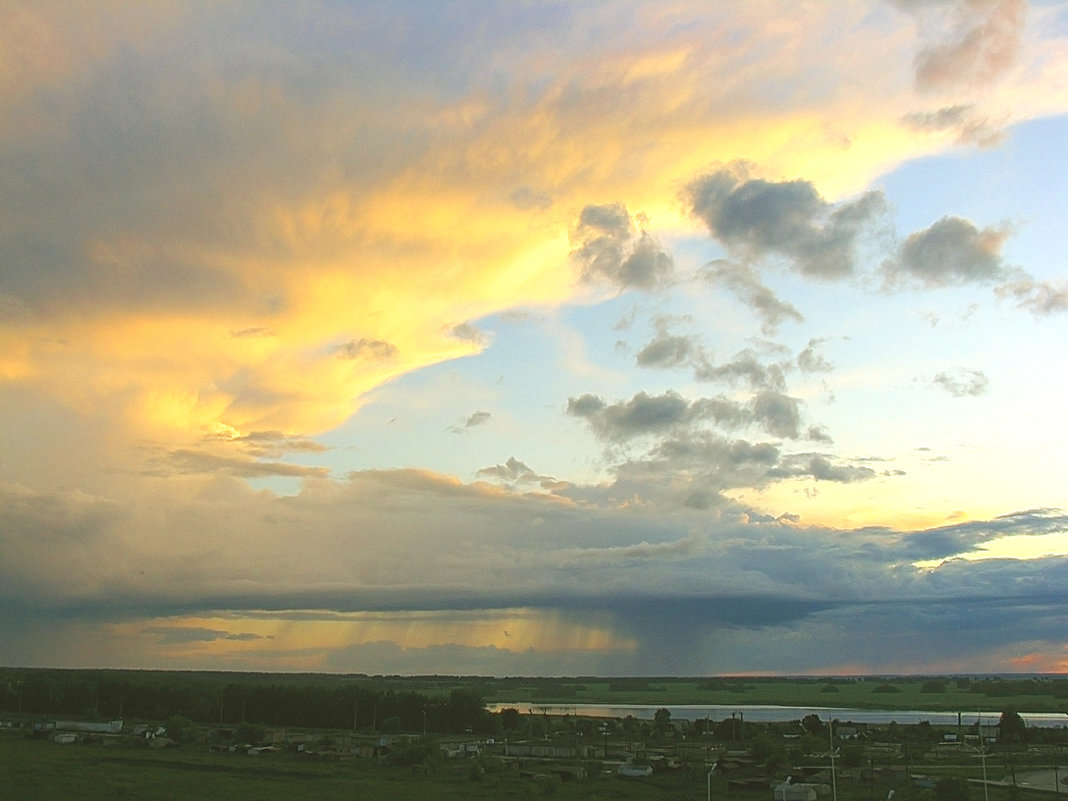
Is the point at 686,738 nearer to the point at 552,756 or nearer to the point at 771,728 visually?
the point at 771,728

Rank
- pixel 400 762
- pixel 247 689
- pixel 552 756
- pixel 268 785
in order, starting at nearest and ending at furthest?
pixel 268 785 → pixel 400 762 → pixel 552 756 → pixel 247 689

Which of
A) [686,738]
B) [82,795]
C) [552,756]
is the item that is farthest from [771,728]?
[82,795]

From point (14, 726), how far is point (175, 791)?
77.6 metres

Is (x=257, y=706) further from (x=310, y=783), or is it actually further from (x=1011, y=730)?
(x=1011, y=730)

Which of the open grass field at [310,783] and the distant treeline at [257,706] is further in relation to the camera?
the distant treeline at [257,706]

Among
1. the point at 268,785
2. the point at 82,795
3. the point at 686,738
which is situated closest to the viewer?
the point at 82,795

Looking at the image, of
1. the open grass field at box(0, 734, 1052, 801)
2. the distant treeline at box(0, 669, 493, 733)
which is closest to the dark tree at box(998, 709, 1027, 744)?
the open grass field at box(0, 734, 1052, 801)

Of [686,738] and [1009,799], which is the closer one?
[1009,799]

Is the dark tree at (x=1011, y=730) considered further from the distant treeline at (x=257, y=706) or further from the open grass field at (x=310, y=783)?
the distant treeline at (x=257, y=706)

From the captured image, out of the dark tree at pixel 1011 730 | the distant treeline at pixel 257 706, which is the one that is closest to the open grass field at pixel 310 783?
the dark tree at pixel 1011 730

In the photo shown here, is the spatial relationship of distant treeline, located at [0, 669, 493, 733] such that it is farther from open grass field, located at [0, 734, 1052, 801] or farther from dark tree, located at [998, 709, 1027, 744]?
dark tree, located at [998, 709, 1027, 744]

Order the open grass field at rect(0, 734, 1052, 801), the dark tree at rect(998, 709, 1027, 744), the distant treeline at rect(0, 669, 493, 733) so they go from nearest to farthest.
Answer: the open grass field at rect(0, 734, 1052, 801) → the dark tree at rect(998, 709, 1027, 744) → the distant treeline at rect(0, 669, 493, 733)

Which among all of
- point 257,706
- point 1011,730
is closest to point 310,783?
point 257,706

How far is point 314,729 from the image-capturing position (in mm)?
160750
